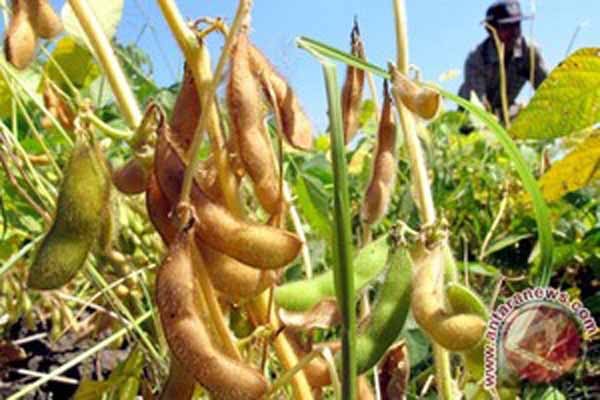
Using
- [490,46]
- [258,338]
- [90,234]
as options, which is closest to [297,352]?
[258,338]

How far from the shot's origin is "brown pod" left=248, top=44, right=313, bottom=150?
0.62m

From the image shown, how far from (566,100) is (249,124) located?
0.30 metres

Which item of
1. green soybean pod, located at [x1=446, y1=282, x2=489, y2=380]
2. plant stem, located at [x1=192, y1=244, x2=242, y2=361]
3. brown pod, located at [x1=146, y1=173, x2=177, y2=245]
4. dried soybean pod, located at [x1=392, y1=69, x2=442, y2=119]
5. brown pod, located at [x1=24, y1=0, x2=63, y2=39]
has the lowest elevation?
green soybean pod, located at [x1=446, y1=282, x2=489, y2=380]

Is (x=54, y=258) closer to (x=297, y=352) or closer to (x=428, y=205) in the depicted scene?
(x=297, y=352)

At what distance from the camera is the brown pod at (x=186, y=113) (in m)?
0.59

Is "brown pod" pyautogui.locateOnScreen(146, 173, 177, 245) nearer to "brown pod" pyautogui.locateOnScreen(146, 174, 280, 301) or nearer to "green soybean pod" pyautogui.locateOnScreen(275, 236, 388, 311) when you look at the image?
"brown pod" pyautogui.locateOnScreen(146, 174, 280, 301)

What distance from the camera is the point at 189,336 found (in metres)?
0.51

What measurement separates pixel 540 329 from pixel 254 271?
25 cm

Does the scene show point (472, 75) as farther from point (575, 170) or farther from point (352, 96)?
point (352, 96)

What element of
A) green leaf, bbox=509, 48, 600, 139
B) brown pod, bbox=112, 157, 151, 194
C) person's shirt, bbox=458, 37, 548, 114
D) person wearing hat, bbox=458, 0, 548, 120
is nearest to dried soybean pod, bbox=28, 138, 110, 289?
brown pod, bbox=112, 157, 151, 194

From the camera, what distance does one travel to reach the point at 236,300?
1.88 feet

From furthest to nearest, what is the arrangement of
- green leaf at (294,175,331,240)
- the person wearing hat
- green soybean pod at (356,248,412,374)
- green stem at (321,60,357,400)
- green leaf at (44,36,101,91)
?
the person wearing hat
green leaf at (44,36,101,91)
green leaf at (294,175,331,240)
green soybean pod at (356,248,412,374)
green stem at (321,60,357,400)

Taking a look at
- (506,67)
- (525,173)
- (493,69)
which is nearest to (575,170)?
(525,173)

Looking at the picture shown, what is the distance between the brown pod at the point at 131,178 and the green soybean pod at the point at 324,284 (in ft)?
0.40
